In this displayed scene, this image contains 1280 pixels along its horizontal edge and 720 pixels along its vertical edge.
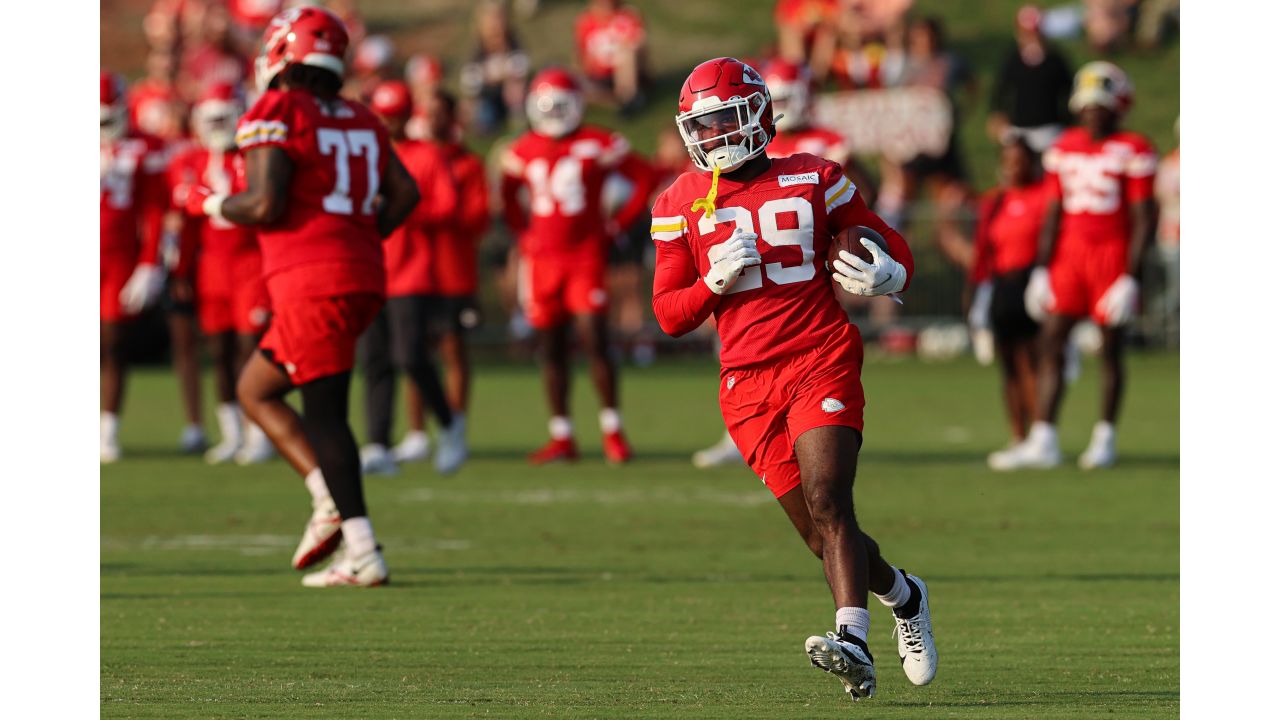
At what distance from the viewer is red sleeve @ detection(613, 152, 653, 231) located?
12773mm

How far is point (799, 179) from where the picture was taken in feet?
19.1

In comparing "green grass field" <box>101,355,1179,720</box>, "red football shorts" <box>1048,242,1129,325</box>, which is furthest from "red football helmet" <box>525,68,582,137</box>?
"red football shorts" <box>1048,242,1129,325</box>

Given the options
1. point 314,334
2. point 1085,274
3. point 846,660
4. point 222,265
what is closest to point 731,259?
point 846,660

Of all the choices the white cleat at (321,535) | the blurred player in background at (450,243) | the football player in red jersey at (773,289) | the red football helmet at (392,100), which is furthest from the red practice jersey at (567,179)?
the football player in red jersey at (773,289)

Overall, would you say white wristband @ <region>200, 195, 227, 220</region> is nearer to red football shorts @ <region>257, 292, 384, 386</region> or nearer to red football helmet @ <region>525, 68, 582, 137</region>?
red football shorts @ <region>257, 292, 384, 386</region>

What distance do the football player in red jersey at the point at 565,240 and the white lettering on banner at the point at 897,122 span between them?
31.8ft

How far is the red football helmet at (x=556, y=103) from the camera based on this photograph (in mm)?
12453

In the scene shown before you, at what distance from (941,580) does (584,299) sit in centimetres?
501

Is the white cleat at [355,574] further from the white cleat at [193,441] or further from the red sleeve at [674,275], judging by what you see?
the white cleat at [193,441]

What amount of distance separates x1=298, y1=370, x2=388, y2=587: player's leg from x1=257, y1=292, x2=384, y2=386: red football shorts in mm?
50

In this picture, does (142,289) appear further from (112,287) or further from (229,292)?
(229,292)

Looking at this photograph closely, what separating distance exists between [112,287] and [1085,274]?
5801 mm

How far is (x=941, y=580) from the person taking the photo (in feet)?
25.9

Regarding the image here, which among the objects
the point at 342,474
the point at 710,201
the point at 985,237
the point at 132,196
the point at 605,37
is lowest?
the point at 342,474
